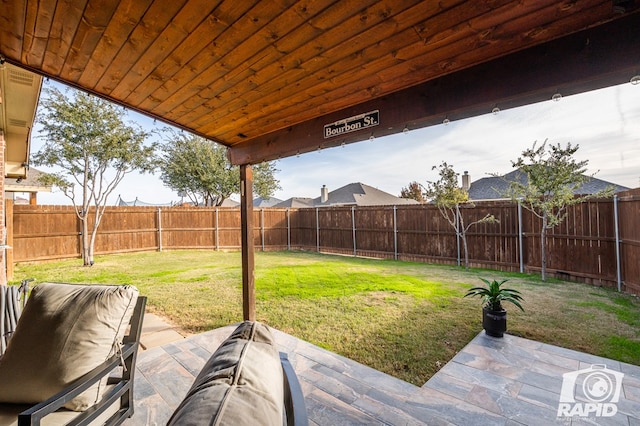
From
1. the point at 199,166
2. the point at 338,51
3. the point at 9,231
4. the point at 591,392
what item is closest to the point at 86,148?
the point at 9,231

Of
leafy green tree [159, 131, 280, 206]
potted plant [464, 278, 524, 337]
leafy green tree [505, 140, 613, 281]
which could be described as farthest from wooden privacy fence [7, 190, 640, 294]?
leafy green tree [159, 131, 280, 206]

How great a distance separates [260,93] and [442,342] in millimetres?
3162

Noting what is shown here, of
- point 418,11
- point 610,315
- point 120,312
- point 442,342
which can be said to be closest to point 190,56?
point 418,11

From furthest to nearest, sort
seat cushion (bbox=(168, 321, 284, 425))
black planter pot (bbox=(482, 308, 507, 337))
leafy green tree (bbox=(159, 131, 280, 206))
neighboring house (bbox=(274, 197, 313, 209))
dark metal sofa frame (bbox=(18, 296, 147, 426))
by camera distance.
Answer: neighboring house (bbox=(274, 197, 313, 209)) < leafy green tree (bbox=(159, 131, 280, 206)) < black planter pot (bbox=(482, 308, 507, 337)) < dark metal sofa frame (bbox=(18, 296, 147, 426)) < seat cushion (bbox=(168, 321, 284, 425))

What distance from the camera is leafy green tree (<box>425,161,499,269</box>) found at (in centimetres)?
739

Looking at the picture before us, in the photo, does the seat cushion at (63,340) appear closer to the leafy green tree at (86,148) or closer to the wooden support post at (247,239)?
the wooden support post at (247,239)

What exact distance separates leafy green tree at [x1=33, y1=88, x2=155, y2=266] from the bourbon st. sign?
7899 mm

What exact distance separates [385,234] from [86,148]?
9200 mm

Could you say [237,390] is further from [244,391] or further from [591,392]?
[591,392]

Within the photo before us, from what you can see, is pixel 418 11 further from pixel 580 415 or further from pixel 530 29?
pixel 580 415

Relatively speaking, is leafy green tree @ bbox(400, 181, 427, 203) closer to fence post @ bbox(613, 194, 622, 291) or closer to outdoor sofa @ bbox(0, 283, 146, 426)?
fence post @ bbox(613, 194, 622, 291)

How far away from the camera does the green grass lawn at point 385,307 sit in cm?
307

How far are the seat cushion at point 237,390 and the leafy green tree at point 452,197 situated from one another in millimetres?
7435

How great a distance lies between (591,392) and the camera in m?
2.23
